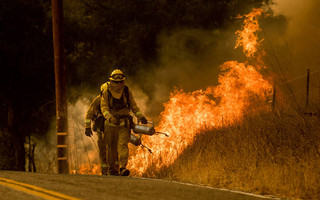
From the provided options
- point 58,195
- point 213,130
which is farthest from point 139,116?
point 58,195

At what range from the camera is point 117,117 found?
37.6 feet

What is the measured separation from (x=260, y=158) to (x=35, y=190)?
12.4 feet

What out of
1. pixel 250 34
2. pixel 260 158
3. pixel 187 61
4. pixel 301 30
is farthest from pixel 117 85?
pixel 301 30

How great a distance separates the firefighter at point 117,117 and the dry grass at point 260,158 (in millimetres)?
1206

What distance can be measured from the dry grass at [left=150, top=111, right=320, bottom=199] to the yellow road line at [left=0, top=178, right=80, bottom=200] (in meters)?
2.70

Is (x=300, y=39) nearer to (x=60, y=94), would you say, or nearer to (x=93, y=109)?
(x=60, y=94)

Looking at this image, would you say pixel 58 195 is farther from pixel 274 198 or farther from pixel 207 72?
pixel 207 72

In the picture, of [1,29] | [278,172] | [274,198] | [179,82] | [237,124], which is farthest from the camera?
[179,82]

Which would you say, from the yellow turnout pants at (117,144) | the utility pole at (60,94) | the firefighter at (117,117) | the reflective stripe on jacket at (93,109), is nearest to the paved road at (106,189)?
the yellow turnout pants at (117,144)

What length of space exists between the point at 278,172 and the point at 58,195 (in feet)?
10.8

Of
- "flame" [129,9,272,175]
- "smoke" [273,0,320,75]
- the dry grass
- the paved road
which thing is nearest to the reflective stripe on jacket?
the dry grass

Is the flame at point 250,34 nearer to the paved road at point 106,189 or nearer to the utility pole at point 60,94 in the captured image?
the utility pole at point 60,94

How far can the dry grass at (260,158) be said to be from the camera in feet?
26.6

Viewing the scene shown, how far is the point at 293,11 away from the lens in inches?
844
